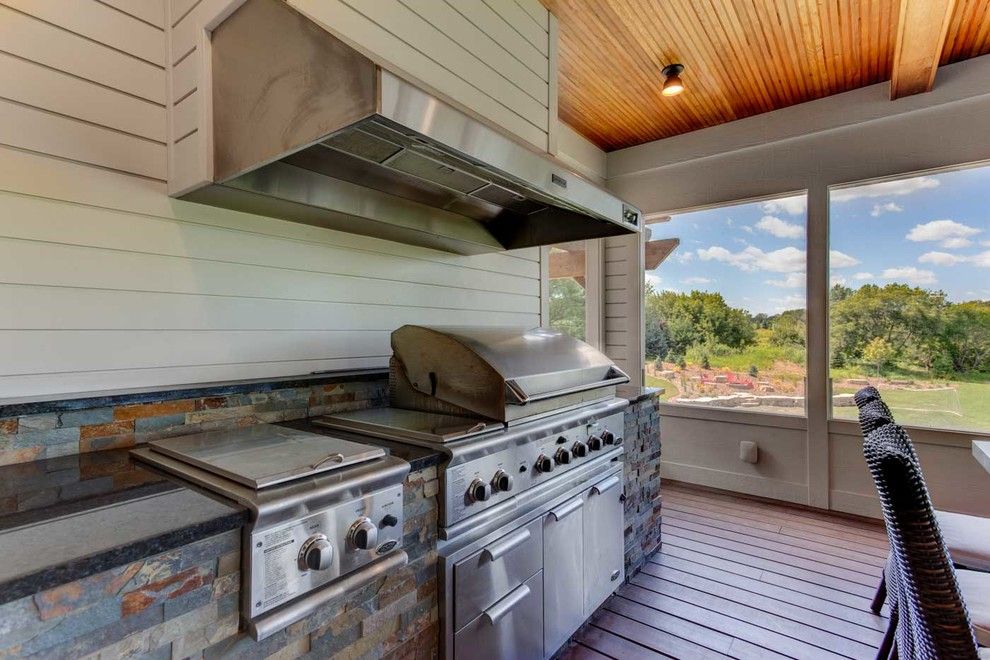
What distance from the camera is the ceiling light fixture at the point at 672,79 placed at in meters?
2.98

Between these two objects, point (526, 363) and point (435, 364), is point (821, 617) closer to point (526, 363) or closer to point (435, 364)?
point (526, 363)

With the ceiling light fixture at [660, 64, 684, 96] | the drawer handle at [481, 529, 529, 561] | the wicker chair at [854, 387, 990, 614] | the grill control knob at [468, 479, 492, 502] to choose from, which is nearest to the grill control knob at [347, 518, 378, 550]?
the grill control knob at [468, 479, 492, 502]

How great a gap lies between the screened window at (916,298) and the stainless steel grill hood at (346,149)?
2239 mm

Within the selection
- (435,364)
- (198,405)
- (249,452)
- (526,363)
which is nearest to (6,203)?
(198,405)

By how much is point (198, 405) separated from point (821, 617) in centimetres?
274

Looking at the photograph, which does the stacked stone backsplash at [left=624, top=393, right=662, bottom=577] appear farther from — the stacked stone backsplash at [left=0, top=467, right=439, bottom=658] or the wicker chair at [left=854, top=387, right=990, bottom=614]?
the stacked stone backsplash at [left=0, top=467, right=439, bottom=658]

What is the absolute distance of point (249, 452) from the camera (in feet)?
3.88

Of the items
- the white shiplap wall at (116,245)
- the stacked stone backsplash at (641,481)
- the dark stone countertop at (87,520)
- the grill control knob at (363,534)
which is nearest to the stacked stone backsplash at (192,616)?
the dark stone countertop at (87,520)

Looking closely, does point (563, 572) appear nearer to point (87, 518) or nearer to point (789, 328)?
point (87, 518)

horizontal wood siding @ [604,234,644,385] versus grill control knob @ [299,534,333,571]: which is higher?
horizontal wood siding @ [604,234,644,385]

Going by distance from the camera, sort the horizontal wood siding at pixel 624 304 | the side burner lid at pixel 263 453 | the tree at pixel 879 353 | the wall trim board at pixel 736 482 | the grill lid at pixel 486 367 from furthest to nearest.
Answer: the horizontal wood siding at pixel 624 304, the wall trim board at pixel 736 482, the tree at pixel 879 353, the grill lid at pixel 486 367, the side burner lid at pixel 263 453

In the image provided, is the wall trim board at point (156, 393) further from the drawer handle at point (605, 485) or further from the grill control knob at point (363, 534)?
the drawer handle at point (605, 485)

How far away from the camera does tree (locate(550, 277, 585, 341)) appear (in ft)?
13.6

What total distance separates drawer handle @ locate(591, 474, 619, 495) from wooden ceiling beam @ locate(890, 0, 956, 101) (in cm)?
247
